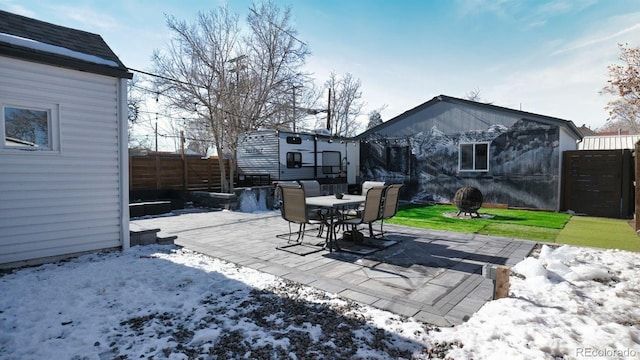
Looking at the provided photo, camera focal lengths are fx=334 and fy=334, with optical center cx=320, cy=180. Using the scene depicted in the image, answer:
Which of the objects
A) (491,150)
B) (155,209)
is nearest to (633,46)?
(491,150)

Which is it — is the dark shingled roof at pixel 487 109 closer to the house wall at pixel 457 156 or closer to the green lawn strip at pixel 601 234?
the house wall at pixel 457 156

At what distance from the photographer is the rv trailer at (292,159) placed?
42.5 ft

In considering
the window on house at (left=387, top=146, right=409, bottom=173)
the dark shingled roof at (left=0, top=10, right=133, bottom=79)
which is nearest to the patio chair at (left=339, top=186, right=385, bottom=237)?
the dark shingled roof at (left=0, top=10, right=133, bottom=79)

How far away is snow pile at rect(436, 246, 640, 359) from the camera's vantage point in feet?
7.17

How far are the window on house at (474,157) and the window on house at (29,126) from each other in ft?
35.1

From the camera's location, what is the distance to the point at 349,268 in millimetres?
4188

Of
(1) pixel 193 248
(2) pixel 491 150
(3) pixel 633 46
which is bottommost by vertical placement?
(1) pixel 193 248

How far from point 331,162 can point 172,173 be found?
21.8 ft

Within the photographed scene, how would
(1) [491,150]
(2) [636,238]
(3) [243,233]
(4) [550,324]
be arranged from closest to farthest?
(4) [550,324], (2) [636,238], (3) [243,233], (1) [491,150]

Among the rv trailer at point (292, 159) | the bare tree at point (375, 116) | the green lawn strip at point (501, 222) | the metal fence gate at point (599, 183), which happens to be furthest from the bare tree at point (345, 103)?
the metal fence gate at point (599, 183)

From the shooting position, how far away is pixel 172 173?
12.0m

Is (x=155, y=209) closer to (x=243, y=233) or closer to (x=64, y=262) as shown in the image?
(x=243, y=233)

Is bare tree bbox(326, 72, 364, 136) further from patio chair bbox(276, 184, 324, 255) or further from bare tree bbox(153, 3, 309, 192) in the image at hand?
patio chair bbox(276, 184, 324, 255)

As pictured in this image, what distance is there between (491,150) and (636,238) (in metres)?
5.00
